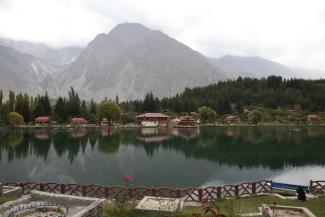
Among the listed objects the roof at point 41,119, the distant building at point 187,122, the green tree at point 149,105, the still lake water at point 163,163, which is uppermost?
the green tree at point 149,105

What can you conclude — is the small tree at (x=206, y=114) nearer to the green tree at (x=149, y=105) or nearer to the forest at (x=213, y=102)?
the forest at (x=213, y=102)

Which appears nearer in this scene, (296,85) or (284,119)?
(284,119)

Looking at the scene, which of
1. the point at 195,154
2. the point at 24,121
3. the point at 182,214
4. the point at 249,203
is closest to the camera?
the point at 182,214

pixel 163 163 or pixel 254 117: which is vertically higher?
pixel 254 117

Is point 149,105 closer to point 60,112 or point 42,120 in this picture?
point 60,112

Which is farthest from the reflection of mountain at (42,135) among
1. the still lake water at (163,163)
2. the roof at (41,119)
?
the roof at (41,119)

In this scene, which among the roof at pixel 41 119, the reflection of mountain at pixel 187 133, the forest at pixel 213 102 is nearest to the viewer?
the reflection of mountain at pixel 187 133

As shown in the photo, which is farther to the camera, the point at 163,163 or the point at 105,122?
the point at 105,122

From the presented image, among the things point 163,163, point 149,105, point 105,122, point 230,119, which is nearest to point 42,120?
point 105,122

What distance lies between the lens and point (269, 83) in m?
171

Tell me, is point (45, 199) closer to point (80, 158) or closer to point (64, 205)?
point (64, 205)

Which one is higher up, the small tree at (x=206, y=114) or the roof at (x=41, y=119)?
the small tree at (x=206, y=114)

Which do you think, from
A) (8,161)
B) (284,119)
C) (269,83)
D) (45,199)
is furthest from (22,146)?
(269,83)

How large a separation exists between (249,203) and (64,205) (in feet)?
38.2
